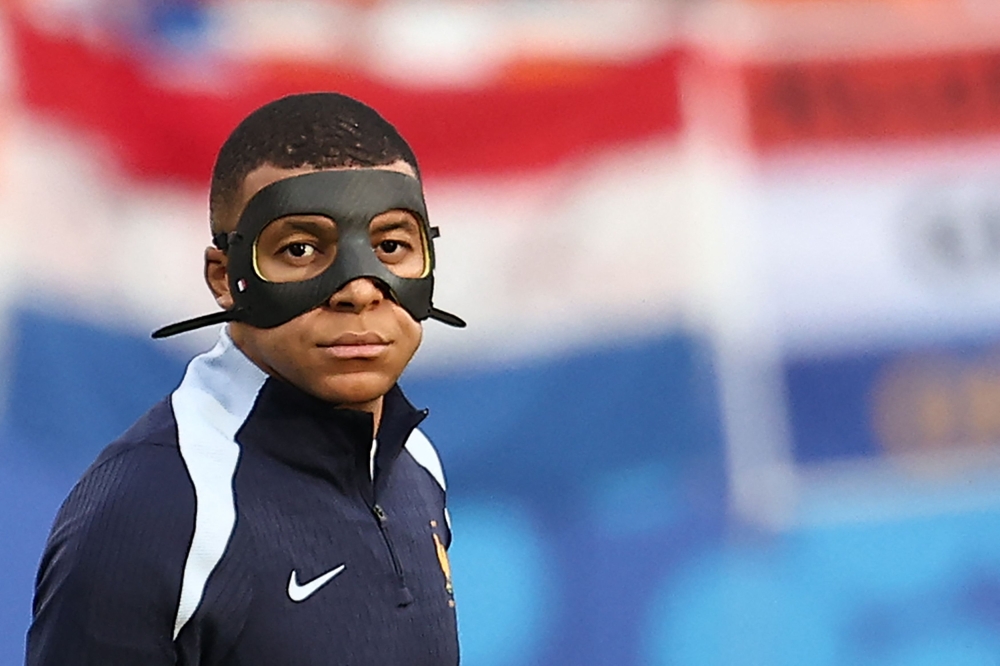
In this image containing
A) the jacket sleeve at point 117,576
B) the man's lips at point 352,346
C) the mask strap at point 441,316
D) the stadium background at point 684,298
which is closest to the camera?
the jacket sleeve at point 117,576

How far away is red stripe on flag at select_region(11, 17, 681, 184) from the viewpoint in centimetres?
211

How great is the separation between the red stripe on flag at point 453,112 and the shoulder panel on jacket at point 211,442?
1079mm

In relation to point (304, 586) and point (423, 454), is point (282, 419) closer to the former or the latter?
point (304, 586)

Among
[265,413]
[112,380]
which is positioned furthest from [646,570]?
[265,413]

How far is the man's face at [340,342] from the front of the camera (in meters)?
1.05

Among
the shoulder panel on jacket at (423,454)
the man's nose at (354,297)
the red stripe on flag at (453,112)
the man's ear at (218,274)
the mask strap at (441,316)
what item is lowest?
the shoulder panel on jacket at (423,454)

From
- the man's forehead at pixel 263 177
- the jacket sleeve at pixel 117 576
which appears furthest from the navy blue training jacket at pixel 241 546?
the man's forehead at pixel 263 177

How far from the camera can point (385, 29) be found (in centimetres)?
224

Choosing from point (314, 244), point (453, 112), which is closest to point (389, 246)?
point (314, 244)

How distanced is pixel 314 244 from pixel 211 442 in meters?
0.19

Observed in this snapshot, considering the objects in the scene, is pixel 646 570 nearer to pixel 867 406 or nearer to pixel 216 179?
pixel 867 406

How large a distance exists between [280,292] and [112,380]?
3.69 feet

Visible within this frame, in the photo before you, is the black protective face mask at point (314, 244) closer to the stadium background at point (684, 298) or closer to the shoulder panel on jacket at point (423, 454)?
the shoulder panel on jacket at point (423, 454)

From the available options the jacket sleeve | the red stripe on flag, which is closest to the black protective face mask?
the jacket sleeve
